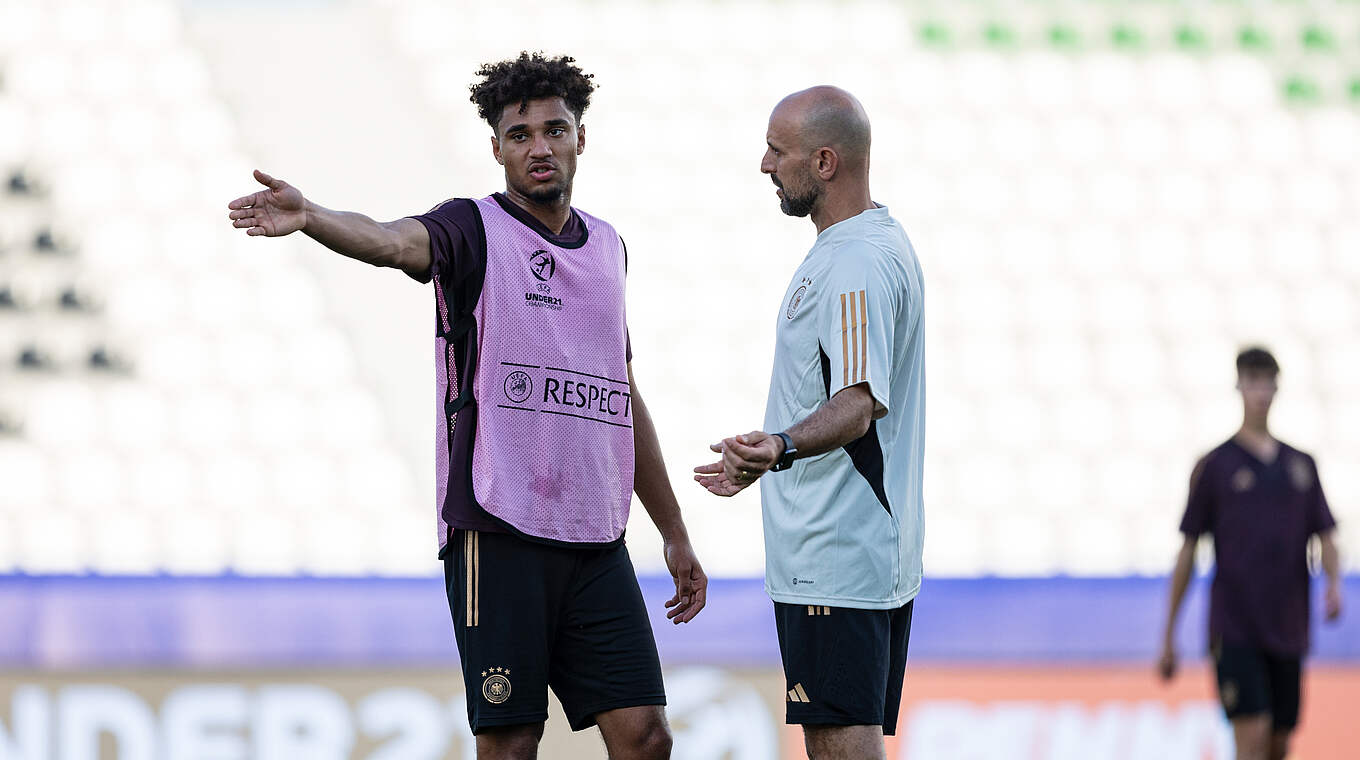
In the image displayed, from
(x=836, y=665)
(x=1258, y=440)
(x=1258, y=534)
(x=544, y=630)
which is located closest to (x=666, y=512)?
(x=544, y=630)

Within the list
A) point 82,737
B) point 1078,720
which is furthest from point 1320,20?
point 82,737

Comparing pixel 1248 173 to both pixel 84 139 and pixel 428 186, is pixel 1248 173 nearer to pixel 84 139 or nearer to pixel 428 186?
pixel 428 186

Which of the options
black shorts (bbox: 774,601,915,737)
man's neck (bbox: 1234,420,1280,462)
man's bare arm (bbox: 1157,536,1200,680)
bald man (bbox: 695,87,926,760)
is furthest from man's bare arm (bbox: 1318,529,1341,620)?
black shorts (bbox: 774,601,915,737)

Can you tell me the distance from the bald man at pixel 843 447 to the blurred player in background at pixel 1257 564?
3.16 m

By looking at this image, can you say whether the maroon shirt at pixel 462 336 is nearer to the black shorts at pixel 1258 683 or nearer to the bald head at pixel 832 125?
the bald head at pixel 832 125

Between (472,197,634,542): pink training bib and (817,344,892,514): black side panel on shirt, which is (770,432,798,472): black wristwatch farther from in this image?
(472,197,634,542): pink training bib

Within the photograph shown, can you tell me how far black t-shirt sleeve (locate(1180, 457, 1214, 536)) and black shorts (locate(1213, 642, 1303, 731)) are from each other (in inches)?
17.8

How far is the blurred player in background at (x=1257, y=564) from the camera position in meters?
5.95

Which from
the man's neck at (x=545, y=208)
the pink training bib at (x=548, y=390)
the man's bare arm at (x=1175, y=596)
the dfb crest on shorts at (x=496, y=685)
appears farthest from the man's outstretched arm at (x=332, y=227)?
the man's bare arm at (x=1175, y=596)

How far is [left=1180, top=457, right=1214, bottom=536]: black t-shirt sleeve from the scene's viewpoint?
615cm

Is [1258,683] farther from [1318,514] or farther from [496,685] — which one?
[496,685]

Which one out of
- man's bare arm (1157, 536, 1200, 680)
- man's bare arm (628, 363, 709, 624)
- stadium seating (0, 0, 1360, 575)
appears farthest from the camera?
stadium seating (0, 0, 1360, 575)

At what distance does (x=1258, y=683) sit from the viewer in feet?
19.4

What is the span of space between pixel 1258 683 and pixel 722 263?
11.3 feet
